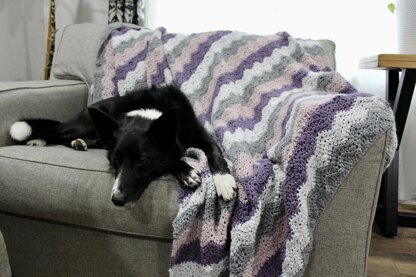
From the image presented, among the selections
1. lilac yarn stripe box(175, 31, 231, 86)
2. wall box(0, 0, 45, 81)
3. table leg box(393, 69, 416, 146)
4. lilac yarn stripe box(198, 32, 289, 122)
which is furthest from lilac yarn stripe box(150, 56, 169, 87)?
wall box(0, 0, 45, 81)

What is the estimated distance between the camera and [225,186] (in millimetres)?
1132

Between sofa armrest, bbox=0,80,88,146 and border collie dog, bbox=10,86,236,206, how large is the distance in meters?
0.05

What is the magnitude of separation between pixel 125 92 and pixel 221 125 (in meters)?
0.59

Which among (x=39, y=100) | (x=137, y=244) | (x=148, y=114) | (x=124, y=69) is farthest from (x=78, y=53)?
(x=137, y=244)

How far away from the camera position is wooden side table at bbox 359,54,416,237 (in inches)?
74.1

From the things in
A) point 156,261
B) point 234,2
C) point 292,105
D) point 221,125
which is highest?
point 234,2

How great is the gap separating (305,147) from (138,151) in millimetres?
499

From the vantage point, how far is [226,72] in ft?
5.67

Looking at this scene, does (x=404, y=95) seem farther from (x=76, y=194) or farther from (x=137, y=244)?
(x=76, y=194)

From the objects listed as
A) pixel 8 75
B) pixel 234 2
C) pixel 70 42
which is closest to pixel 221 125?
pixel 70 42

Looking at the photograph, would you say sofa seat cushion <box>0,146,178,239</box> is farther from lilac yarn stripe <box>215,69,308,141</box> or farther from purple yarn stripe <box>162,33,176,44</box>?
purple yarn stripe <box>162,33,176,44</box>

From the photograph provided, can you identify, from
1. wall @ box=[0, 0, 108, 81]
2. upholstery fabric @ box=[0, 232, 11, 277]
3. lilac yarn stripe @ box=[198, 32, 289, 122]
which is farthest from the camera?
wall @ box=[0, 0, 108, 81]

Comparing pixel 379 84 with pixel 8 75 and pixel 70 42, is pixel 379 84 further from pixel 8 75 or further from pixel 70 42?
pixel 8 75

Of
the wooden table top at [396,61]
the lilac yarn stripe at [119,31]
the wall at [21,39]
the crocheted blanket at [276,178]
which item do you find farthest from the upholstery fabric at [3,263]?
the wall at [21,39]
